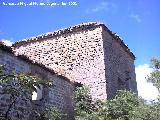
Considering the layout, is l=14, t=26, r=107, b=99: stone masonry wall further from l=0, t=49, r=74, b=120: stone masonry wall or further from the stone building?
l=0, t=49, r=74, b=120: stone masonry wall

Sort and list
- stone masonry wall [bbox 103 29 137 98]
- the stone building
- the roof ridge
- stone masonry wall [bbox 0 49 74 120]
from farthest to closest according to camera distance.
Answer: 1. the roof ridge
2. stone masonry wall [bbox 103 29 137 98]
3. the stone building
4. stone masonry wall [bbox 0 49 74 120]

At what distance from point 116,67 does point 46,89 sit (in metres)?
5.49

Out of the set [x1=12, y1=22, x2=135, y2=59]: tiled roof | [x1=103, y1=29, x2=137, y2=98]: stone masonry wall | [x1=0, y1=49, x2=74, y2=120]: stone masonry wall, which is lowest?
[x1=0, y1=49, x2=74, y2=120]: stone masonry wall

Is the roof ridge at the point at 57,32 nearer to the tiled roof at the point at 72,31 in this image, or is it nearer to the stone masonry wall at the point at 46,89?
the tiled roof at the point at 72,31

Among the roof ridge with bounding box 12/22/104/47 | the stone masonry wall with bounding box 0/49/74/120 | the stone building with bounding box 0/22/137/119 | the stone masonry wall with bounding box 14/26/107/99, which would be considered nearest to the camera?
the stone masonry wall with bounding box 0/49/74/120

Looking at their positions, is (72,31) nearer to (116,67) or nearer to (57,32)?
(57,32)

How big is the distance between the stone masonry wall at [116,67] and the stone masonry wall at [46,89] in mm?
2221

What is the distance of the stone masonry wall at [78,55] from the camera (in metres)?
12.8

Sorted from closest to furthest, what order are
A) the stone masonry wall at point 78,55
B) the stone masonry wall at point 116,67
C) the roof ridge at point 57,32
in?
1. the stone masonry wall at point 78,55
2. the stone masonry wall at point 116,67
3. the roof ridge at point 57,32

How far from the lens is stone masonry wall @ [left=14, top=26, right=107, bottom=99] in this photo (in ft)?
41.8

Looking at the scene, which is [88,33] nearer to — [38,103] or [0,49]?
[38,103]

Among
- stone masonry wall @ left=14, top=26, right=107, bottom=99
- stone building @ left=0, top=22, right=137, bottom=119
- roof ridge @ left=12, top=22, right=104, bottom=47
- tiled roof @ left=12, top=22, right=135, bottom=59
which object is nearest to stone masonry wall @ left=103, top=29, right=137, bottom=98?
stone building @ left=0, top=22, right=137, bottom=119

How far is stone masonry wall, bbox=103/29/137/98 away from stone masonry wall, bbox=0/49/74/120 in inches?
87.4

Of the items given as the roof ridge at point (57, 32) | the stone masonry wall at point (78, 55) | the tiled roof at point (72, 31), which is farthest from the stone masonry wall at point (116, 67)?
the roof ridge at point (57, 32)
